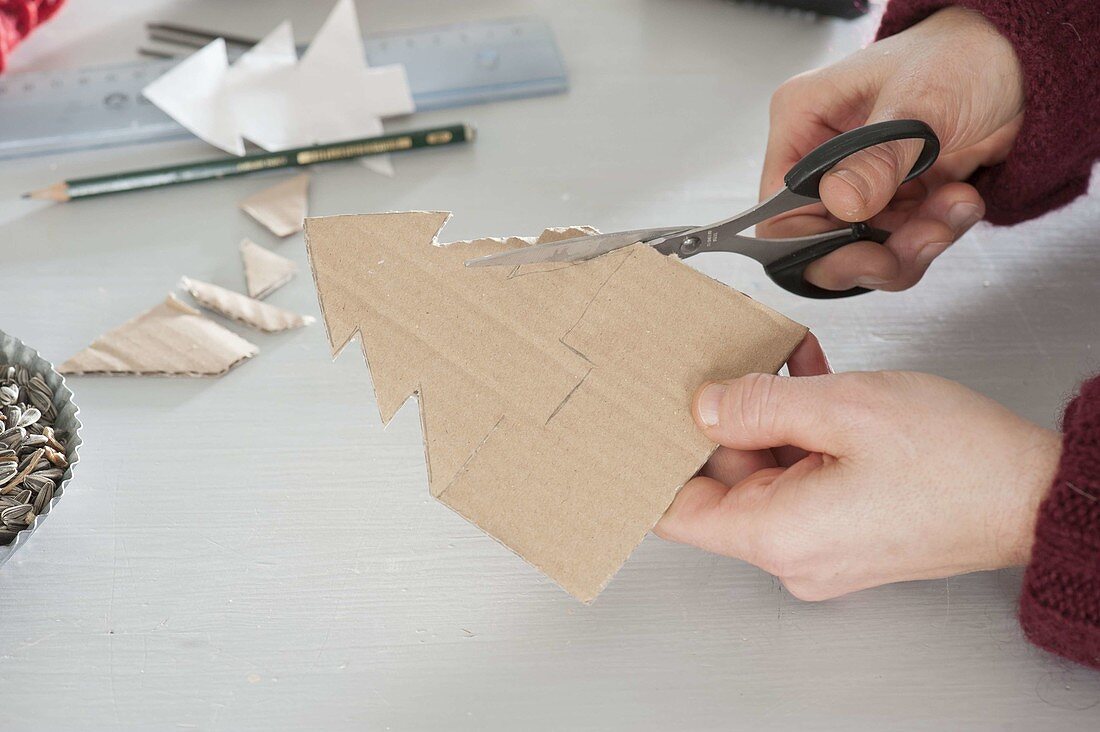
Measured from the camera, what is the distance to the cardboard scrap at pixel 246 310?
99 cm

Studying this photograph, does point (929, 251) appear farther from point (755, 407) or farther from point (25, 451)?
point (25, 451)

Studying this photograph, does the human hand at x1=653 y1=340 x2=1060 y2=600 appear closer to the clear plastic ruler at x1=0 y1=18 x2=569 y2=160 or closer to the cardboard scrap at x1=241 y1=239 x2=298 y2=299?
the cardboard scrap at x1=241 y1=239 x2=298 y2=299

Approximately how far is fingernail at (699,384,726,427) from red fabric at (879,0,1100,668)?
0.79ft

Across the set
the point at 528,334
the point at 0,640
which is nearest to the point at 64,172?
the point at 0,640

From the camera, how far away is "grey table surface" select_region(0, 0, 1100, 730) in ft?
2.44

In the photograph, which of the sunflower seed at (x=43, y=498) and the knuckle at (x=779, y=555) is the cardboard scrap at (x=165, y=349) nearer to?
the sunflower seed at (x=43, y=498)

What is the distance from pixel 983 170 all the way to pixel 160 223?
94cm

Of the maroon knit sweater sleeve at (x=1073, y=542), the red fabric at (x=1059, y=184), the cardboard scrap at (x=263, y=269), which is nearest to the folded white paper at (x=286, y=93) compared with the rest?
the cardboard scrap at (x=263, y=269)

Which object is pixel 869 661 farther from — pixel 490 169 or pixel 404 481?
pixel 490 169

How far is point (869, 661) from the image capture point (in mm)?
765

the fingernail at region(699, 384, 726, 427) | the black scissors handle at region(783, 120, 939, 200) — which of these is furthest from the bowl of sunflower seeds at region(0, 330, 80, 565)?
the black scissors handle at region(783, 120, 939, 200)

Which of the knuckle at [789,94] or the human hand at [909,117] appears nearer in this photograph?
the human hand at [909,117]

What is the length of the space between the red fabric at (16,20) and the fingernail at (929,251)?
117 cm

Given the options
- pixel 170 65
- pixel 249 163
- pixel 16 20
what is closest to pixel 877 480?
pixel 249 163
